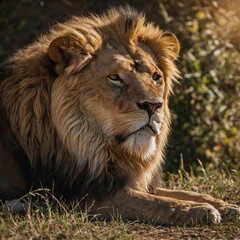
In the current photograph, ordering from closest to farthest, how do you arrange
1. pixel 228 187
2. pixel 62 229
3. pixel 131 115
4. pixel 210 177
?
pixel 62 229 → pixel 131 115 → pixel 228 187 → pixel 210 177

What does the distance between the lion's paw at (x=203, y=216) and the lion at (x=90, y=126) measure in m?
0.02

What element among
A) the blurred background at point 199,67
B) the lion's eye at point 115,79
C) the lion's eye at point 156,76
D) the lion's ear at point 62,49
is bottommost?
the blurred background at point 199,67

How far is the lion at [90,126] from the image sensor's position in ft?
17.7

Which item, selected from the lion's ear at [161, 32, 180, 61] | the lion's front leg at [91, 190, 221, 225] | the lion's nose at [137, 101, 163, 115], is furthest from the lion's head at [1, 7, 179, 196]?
the lion's ear at [161, 32, 180, 61]

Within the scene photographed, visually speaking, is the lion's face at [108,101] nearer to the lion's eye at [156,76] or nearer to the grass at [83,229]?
the lion's eye at [156,76]

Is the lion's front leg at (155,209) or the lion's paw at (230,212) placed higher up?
the lion's front leg at (155,209)

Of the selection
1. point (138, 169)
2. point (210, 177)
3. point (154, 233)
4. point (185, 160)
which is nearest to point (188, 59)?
point (185, 160)

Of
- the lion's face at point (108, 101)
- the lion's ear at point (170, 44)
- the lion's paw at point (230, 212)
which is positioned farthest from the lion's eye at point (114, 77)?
the lion's paw at point (230, 212)

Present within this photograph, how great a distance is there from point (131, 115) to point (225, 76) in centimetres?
499

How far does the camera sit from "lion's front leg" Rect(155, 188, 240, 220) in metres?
5.34

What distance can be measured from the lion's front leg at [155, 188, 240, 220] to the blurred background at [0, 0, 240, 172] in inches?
137

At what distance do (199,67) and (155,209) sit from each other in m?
4.74

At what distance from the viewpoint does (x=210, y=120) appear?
1022 centimetres

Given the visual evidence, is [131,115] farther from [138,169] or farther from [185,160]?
[185,160]
